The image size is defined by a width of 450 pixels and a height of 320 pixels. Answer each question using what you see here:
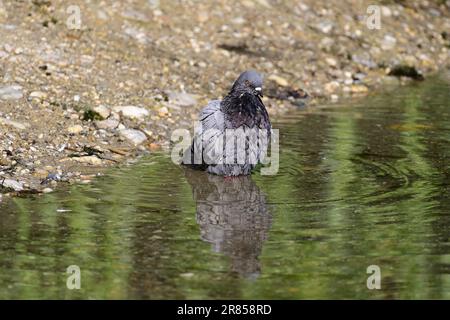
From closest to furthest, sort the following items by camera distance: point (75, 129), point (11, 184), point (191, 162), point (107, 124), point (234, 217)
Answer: point (234, 217) < point (11, 184) < point (191, 162) < point (75, 129) < point (107, 124)

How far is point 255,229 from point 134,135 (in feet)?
10.7

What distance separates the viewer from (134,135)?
1038cm

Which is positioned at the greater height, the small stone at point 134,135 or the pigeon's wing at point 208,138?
the small stone at point 134,135

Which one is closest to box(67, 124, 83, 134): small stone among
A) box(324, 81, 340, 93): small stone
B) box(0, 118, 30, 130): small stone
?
box(0, 118, 30, 130): small stone

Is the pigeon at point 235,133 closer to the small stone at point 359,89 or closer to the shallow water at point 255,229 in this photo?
the shallow water at point 255,229

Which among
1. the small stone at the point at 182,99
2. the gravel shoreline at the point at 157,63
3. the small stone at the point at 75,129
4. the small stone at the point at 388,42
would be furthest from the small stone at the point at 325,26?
the small stone at the point at 75,129

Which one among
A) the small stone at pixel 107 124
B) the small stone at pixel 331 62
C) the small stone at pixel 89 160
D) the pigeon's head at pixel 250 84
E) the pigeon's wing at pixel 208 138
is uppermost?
the small stone at pixel 331 62

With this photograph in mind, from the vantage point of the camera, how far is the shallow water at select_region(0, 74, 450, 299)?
620 centimetres

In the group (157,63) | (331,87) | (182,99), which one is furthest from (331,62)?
(182,99)

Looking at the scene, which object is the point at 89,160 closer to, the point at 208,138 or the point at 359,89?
the point at 208,138

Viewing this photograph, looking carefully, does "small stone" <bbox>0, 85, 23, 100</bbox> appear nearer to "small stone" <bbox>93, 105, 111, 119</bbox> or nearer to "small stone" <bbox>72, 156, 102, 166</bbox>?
"small stone" <bbox>93, 105, 111, 119</bbox>

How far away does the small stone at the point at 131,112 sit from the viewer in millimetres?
10898

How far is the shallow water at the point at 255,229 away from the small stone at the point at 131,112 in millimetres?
1102
